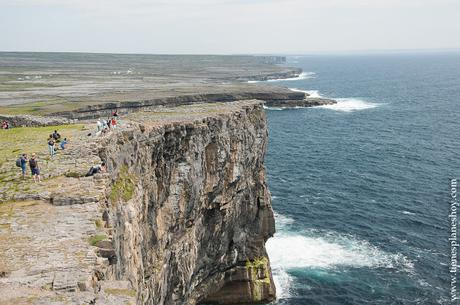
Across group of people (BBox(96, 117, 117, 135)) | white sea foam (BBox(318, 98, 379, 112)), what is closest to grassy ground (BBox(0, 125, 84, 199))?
group of people (BBox(96, 117, 117, 135))

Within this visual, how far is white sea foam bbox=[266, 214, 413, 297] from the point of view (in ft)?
166

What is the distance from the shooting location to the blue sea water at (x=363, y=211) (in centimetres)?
4738

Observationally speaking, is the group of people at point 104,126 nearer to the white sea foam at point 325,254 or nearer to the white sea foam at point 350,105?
the white sea foam at point 325,254

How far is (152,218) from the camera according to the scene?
1221 inches

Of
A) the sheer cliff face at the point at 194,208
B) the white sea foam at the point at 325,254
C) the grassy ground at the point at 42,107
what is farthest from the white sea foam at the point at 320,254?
the grassy ground at the point at 42,107

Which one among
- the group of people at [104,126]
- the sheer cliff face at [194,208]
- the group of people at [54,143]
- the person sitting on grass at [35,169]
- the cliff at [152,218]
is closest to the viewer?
the cliff at [152,218]

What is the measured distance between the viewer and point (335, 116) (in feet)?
459

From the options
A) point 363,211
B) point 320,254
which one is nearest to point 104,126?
point 320,254

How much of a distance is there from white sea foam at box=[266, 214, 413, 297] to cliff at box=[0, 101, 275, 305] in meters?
7.10

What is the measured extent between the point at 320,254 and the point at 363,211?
1339 centimetres

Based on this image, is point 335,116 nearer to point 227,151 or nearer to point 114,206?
point 227,151

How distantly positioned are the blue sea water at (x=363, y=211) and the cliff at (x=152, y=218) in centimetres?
874

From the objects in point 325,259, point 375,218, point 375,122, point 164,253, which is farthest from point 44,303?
point 375,122

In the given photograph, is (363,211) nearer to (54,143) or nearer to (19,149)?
(54,143)
